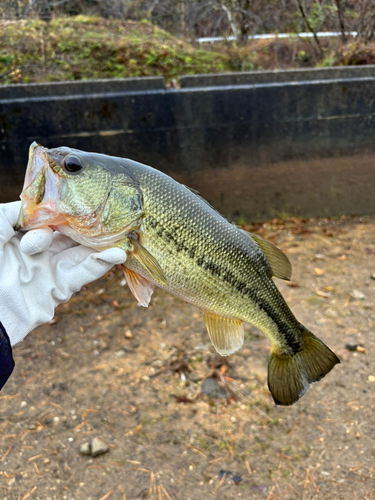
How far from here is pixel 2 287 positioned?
2.03 metres

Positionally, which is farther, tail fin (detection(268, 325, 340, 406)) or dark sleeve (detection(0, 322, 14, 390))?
tail fin (detection(268, 325, 340, 406))

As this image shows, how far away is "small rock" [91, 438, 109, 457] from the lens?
2801 mm

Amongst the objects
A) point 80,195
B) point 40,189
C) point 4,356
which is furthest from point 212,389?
point 40,189

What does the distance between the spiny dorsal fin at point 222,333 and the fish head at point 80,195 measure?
648mm

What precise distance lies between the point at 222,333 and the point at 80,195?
3.24 ft

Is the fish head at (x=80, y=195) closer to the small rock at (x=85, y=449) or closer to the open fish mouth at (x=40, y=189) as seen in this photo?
the open fish mouth at (x=40, y=189)

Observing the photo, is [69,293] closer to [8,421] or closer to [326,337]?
[8,421]

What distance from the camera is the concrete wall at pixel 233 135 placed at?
15.2 ft

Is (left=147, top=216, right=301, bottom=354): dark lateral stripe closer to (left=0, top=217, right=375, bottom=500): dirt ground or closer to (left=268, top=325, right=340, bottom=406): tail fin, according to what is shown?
(left=268, top=325, right=340, bottom=406): tail fin

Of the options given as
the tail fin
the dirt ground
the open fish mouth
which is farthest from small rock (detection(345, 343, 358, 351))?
the open fish mouth

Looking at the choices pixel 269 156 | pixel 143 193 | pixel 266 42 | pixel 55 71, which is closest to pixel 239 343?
pixel 143 193

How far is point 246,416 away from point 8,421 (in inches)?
67.5

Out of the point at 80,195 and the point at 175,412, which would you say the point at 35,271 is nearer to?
the point at 80,195

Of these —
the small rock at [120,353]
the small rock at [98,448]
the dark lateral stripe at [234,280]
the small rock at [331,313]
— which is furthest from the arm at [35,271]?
the small rock at [331,313]
